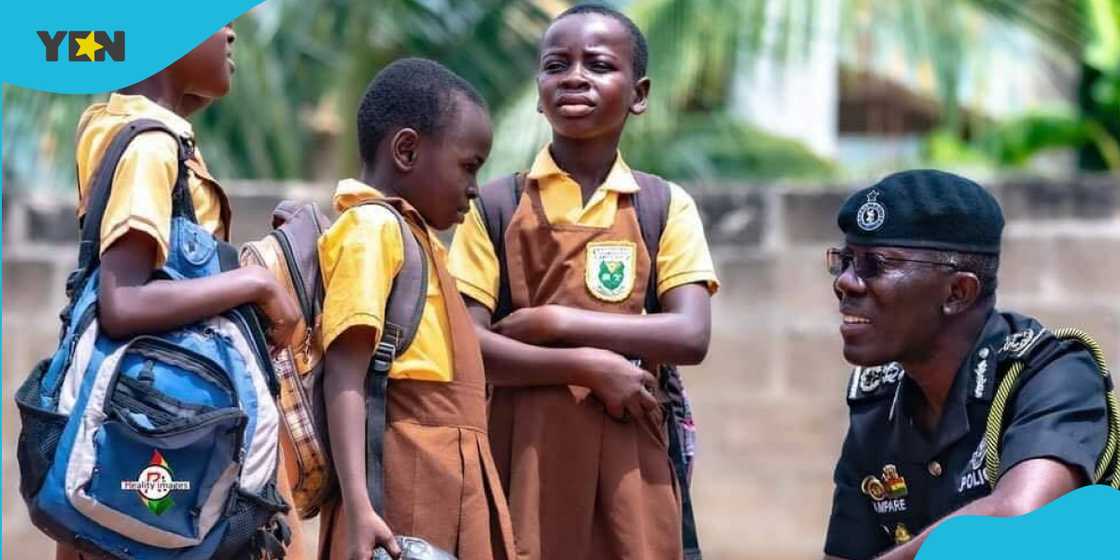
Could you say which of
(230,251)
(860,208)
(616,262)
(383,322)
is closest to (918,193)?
(860,208)

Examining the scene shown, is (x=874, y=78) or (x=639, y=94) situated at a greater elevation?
(x=874, y=78)

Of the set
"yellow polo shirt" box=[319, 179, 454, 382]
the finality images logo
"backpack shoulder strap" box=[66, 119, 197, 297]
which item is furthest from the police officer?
the finality images logo

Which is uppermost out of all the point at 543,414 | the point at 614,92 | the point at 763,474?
the point at 614,92

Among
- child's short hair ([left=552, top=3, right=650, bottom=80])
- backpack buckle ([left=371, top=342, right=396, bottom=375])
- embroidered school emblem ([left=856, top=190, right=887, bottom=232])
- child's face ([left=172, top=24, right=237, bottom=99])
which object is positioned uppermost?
child's short hair ([left=552, top=3, right=650, bottom=80])

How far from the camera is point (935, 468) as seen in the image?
374cm

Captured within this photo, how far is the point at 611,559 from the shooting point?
13.8 ft

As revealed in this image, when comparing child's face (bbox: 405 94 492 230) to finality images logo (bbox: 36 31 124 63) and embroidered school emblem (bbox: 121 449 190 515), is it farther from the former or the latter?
embroidered school emblem (bbox: 121 449 190 515)

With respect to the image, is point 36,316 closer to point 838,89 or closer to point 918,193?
point 918,193

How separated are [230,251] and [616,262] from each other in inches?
39.9

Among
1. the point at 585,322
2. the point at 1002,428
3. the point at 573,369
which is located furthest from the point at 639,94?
the point at 1002,428

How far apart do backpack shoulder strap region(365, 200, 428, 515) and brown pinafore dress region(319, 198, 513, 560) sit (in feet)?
0.12

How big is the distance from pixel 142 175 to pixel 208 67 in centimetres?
38

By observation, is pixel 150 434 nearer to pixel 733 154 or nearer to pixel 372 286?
pixel 372 286

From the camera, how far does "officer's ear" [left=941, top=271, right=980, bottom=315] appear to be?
3719mm
